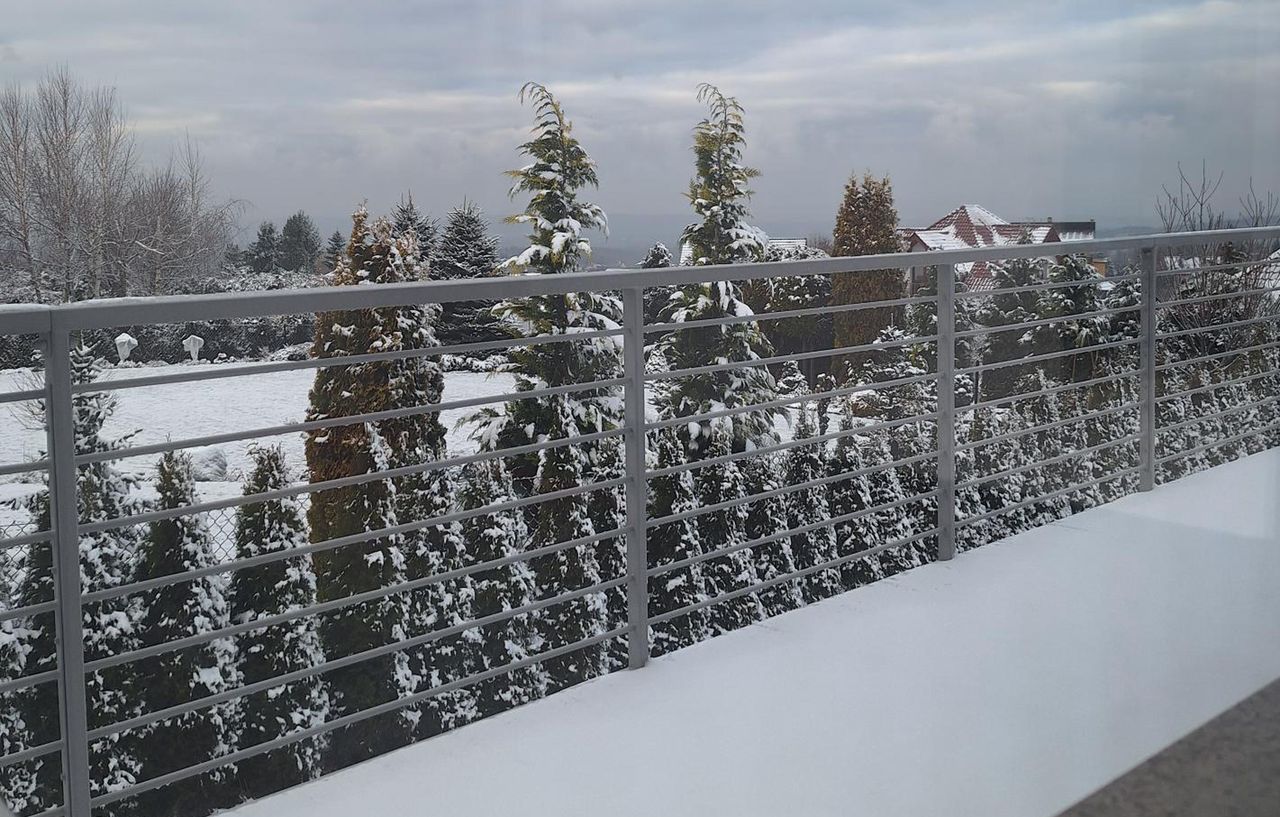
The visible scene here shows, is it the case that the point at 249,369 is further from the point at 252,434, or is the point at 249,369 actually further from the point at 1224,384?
the point at 1224,384

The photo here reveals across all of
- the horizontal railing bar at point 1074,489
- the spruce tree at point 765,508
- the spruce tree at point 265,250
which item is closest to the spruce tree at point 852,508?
the spruce tree at point 765,508

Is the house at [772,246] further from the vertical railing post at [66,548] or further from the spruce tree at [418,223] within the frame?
the spruce tree at [418,223]

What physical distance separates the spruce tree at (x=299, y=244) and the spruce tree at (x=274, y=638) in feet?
40.1

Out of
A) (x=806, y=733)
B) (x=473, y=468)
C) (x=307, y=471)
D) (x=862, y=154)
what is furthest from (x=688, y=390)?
(x=862, y=154)

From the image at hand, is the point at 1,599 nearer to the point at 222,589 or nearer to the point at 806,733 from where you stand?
the point at 222,589

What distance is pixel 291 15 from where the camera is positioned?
1894 cm

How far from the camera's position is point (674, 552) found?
20.4 feet

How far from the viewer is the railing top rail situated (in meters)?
1.54

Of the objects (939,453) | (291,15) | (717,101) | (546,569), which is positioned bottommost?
(546,569)

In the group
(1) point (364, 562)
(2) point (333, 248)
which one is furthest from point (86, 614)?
(2) point (333, 248)

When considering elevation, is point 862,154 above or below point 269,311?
above

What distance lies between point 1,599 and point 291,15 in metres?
17.0

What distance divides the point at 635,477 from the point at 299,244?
1566 centimetres

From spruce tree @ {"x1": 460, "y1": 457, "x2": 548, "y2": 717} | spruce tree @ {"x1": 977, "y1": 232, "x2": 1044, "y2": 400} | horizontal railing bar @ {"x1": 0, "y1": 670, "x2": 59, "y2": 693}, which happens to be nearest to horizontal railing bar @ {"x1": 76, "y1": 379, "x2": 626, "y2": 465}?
horizontal railing bar @ {"x1": 0, "y1": 670, "x2": 59, "y2": 693}
